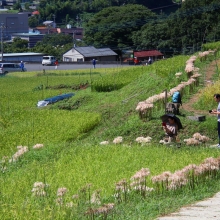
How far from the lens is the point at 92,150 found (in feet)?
53.1

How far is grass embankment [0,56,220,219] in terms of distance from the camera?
1032 cm

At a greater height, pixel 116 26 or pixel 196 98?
pixel 116 26

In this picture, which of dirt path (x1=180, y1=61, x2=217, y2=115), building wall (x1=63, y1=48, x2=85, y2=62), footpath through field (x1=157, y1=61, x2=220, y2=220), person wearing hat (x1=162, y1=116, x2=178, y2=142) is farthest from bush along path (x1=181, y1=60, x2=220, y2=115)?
building wall (x1=63, y1=48, x2=85, y2=62)

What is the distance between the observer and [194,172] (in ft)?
37.8

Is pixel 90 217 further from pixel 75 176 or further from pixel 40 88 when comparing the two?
pixel 40 88

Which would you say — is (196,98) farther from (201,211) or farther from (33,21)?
A: (33,21)

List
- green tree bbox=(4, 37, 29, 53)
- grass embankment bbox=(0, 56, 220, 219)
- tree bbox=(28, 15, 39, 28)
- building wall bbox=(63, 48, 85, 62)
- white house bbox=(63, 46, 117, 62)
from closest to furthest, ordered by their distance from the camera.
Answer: grass embankment bbox=(0, 56, 220, 219) → white house bbox=(63, 46, 117, 62) → building wall bbox=(63, 48, 85, 62) → green tree bbox=(4, 37, 29, 53) → tree bbox=(28, 15, 39, 28)

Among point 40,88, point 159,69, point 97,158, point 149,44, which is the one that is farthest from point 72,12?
point 97,158

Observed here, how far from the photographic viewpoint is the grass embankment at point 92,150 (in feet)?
33.9

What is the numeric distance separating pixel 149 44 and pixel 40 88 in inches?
1253

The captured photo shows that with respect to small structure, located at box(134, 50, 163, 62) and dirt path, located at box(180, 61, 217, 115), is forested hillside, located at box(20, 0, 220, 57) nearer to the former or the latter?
small structure, located at box(134, 50, 163, 62)

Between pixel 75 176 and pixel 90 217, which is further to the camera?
pixel 75 176

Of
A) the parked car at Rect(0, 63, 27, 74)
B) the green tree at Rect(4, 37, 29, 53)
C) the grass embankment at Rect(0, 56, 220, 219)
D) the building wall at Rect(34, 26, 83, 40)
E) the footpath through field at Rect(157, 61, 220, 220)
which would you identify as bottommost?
the green tree at Rect(4, 37, 29, 53)

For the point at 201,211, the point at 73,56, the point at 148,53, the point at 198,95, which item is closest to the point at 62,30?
the point at 73,56
